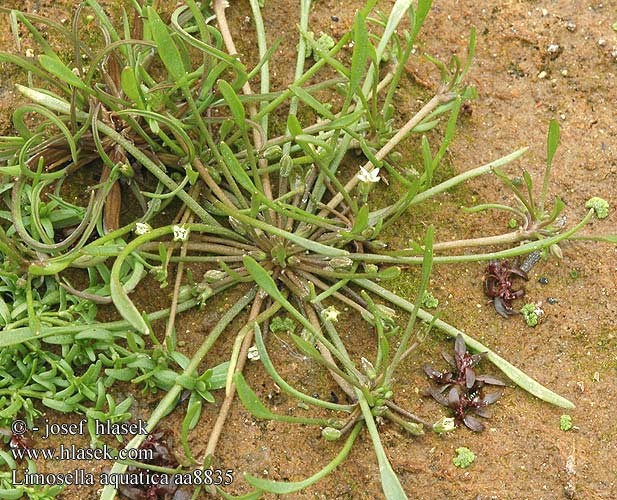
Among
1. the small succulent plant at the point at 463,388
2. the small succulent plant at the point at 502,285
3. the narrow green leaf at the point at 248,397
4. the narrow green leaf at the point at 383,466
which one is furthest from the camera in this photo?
the small succulent plant at the point at 502,285

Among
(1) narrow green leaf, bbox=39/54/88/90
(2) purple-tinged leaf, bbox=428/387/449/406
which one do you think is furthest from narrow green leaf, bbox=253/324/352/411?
(1) narrow green leaf, bbox=39/54/88/90

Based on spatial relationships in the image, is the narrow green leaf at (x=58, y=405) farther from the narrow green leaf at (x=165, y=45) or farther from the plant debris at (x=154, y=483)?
the narrow green leaf at (x=165, y=45)

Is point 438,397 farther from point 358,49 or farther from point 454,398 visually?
point 358,49

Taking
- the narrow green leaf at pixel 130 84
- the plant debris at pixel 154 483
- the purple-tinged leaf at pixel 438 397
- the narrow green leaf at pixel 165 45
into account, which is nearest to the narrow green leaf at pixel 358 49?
the narrow green leaf at pixel 165 45

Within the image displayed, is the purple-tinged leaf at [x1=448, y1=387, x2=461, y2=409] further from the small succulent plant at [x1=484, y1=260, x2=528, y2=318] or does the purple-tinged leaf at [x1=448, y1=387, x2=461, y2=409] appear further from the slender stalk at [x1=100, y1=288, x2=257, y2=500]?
the slender stalk at [x1=100, y1=288, x2=257, y2=500]

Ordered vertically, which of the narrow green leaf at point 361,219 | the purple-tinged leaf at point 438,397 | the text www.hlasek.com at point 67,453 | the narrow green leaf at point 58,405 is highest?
the narrow green leaf at point 361,219
